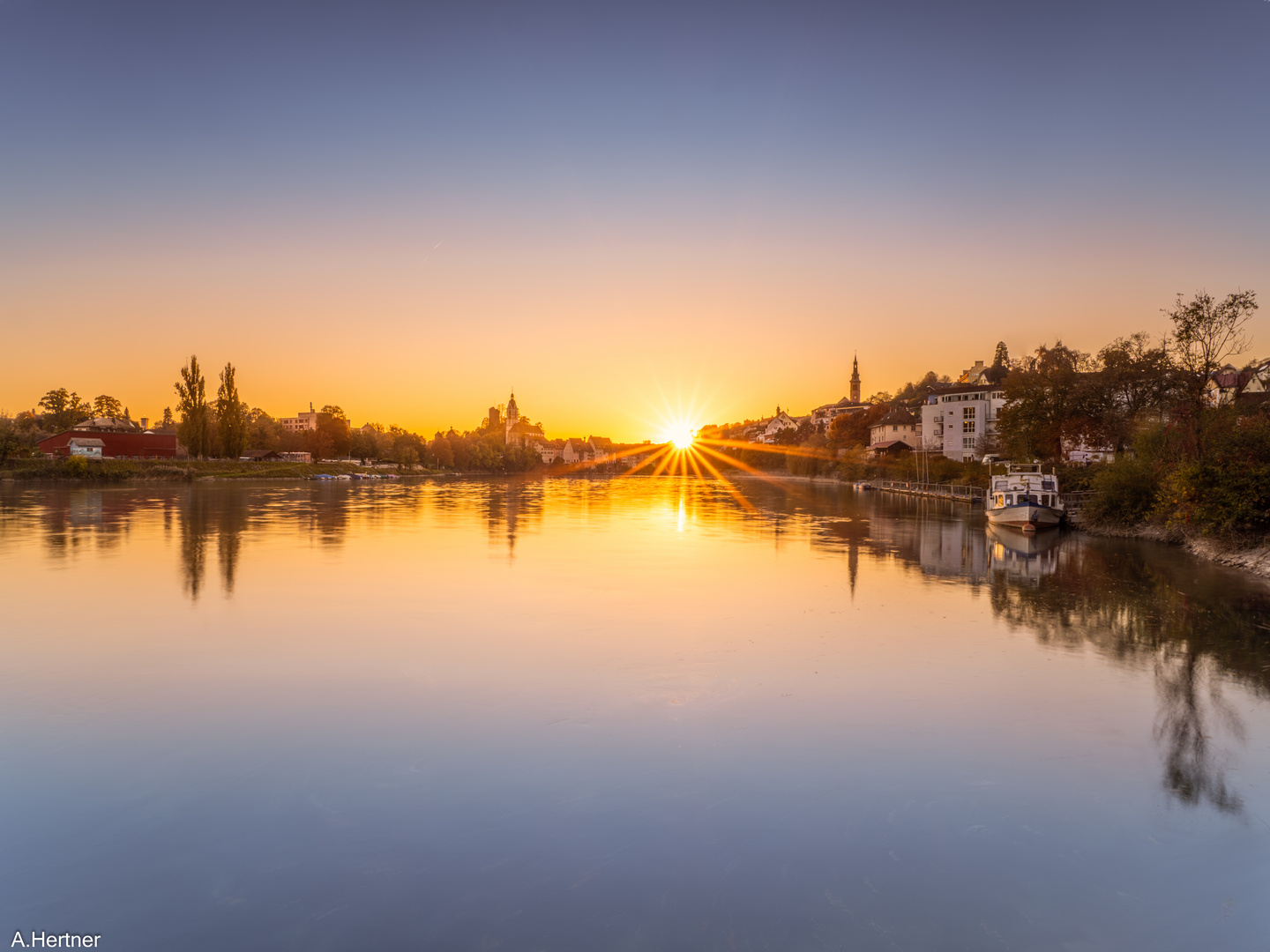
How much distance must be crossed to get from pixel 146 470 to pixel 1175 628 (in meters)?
89.7

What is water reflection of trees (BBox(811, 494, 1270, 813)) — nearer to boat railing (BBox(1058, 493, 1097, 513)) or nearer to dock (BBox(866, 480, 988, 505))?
boat railing (BBox(1058, 493, 1097, 513))

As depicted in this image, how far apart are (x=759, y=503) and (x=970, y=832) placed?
5204 centimetres

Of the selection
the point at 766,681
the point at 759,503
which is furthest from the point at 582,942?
the point at 759,503

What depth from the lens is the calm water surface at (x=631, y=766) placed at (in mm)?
5883

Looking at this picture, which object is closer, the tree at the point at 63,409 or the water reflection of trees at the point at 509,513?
the water reflection of trees at the point at 509,513

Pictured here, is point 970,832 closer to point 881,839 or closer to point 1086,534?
point 881,839

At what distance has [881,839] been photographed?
6.97m

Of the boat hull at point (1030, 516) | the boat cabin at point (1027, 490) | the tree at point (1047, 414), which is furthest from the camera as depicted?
the tree at point (1047, 414)

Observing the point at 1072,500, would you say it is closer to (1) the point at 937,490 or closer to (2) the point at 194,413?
(1) the point at 937,490

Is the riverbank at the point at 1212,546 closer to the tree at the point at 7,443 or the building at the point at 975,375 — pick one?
the building at the point at 975,375

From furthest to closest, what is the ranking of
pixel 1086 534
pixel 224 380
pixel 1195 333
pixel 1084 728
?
pixel 224 380 → pixel 1086 534 → pixel 1195 333 → pixel 1084 728

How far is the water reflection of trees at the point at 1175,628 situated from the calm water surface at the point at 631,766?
0.09 meters

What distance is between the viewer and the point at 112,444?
328 ft

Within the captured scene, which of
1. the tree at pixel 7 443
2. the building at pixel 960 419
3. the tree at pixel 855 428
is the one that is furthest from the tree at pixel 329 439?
the building at pixel 960 419
